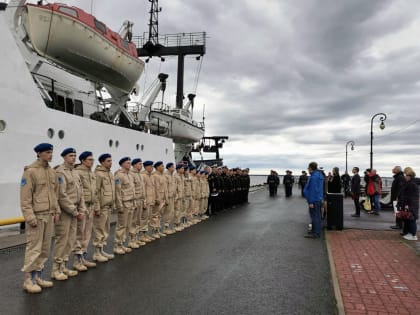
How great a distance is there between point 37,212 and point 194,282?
2.27 metres

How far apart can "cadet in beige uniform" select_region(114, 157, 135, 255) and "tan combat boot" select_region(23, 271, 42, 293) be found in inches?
83.9

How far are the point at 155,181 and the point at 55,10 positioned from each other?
20.1 feet

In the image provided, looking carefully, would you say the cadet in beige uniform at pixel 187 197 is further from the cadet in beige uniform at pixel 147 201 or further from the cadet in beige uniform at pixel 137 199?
the cadet in beige uniform at pixel 137 199

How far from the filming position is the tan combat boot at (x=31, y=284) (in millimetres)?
4363

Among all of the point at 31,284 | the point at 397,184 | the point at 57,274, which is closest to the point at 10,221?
the point at 57,274

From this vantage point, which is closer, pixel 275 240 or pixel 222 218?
pixel 275 240

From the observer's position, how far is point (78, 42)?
10.7 m

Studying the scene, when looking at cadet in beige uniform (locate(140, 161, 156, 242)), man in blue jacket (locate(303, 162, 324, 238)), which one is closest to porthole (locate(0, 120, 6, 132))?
cadet in beige uniform (locate(140, 161, 156, 242))

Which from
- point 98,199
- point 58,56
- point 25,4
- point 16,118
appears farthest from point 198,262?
point 25,4

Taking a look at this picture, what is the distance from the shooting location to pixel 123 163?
22.7ft

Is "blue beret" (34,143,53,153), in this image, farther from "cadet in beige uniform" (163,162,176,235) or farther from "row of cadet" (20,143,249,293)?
"cadet in beige uniform" (163,162,176,235)

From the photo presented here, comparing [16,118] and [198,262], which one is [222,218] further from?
[16,118]

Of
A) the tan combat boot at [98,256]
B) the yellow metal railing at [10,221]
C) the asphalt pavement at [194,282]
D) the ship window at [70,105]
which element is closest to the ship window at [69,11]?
the ship window at [70,105]

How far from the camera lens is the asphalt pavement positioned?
3.91 metres
